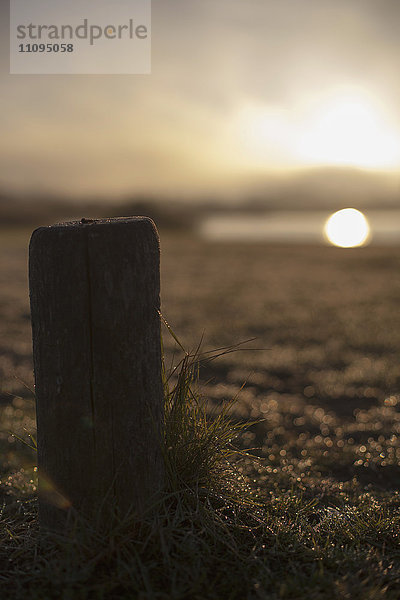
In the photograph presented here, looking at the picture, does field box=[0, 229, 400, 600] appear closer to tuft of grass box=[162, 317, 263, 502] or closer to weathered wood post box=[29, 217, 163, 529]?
tuft of grass box=[162, 317, 263, 502]

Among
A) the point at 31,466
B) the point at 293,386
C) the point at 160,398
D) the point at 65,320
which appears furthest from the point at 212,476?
the point at 293,386

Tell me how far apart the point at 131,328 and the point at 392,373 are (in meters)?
5.75

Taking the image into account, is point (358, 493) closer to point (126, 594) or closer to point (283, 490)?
point (283, 490)

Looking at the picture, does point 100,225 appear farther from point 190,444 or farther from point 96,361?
point 190,444

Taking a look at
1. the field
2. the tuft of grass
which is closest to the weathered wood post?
the tuft of grass

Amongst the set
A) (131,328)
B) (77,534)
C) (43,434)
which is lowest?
(77,534)

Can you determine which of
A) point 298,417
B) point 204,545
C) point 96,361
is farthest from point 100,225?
point 298,417

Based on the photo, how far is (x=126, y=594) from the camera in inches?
85.0

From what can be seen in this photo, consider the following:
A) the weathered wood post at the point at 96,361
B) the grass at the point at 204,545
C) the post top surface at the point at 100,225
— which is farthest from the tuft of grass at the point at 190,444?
the post top surface at the point at 100,225

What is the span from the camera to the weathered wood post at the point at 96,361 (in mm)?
2367

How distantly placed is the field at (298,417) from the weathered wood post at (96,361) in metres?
0.45

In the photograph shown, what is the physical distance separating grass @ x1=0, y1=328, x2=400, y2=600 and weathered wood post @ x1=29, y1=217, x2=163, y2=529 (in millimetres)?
185

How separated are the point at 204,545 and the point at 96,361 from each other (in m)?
1.01

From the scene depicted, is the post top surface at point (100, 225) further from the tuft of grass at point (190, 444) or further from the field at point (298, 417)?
the field at point (298, 417)
